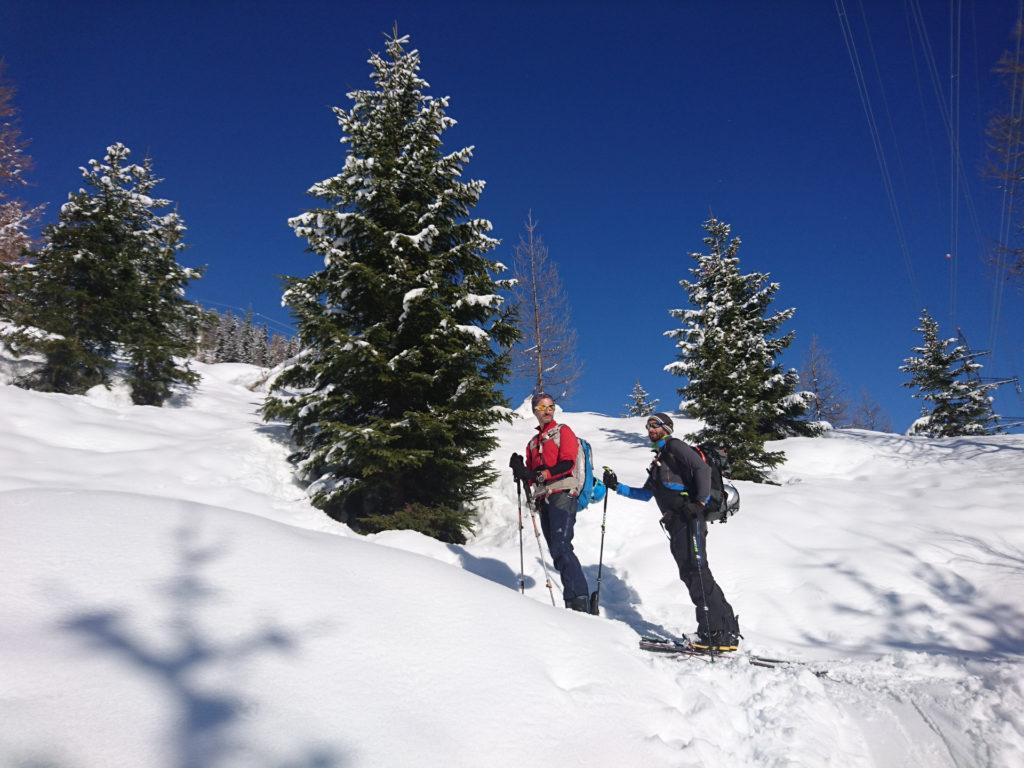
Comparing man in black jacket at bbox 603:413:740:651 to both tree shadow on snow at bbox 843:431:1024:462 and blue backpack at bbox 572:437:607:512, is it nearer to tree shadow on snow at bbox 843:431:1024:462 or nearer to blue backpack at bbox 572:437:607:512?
blue backpack at bbox 572:437:607:512

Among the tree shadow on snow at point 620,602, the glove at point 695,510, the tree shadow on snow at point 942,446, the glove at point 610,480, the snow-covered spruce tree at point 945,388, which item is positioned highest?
the snow-covered spruce tree at point 945,388

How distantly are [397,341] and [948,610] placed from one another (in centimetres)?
887

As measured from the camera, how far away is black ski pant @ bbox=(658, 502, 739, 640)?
4.66 meters

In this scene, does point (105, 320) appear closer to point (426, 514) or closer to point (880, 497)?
point (426, 514)

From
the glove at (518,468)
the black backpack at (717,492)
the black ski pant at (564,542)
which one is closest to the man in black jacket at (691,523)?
the black backpack at (717,492)

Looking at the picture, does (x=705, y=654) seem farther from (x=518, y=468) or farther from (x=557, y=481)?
(x=518, y=468)

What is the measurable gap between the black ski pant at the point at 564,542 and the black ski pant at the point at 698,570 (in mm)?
1009

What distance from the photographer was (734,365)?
1612 centimetres

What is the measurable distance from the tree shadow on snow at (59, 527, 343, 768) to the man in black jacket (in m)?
3.76

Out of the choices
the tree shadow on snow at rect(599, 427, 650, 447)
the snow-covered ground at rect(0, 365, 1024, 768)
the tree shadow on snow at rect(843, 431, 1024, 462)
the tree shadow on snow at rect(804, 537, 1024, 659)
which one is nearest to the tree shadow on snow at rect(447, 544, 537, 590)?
the snow-covered ground at rect(0, 365, 1024, 768)

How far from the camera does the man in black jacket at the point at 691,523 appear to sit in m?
4.64

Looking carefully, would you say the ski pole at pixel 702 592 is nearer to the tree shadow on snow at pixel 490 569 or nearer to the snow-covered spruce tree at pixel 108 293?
the tree shadow on snow at pixel 490 569

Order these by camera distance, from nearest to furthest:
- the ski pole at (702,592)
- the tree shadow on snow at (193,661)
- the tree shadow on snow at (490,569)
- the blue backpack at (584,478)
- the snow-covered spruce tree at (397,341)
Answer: the tree shadow on snow at (193,661) < the ski pole at (702,592) < the blue backpack at (584,478) < the tree shadow on snow at (490,569) < the snow-covered spruce tree at (397,341)

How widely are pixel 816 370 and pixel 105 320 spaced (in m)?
45.1
